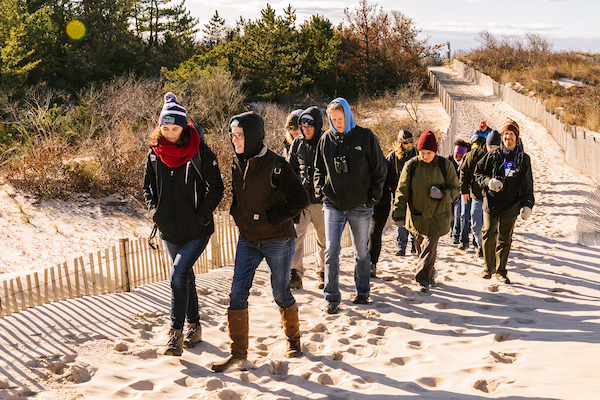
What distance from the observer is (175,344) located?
3943mm

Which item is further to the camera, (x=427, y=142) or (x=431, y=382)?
(x=427, y=142)

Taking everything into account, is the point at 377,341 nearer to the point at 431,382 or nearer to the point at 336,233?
the point at 431,382

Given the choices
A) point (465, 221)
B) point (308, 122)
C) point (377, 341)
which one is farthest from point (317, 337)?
point (465, 221)

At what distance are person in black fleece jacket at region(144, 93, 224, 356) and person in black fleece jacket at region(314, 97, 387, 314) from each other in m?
1.35

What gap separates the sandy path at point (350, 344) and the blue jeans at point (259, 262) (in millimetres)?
512

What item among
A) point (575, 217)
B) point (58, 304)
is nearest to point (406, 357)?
point (58, 304)

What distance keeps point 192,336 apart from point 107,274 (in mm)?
2288

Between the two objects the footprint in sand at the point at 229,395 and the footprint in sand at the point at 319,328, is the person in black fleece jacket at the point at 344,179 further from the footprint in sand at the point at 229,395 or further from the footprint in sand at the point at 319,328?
the footprint in sand at the point at 229,395

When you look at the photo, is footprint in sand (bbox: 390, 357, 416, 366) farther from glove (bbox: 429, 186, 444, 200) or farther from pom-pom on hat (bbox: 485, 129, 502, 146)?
pom-pom on hat (bbox: 485, 129, 502, 146)

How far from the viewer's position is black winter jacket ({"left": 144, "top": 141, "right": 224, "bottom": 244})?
382 cm

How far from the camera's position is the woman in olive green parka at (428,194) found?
540 centimetres

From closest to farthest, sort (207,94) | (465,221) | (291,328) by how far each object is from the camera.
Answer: (291,328) → (465,221) → (207,94)

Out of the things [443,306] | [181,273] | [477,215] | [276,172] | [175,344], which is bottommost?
[443,306]

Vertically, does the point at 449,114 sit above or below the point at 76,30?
below
